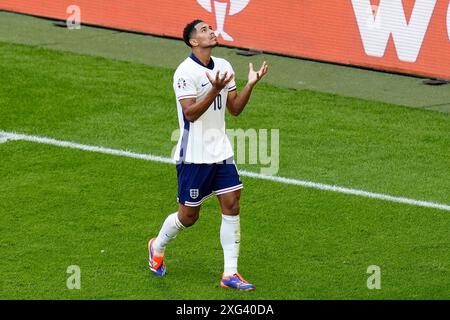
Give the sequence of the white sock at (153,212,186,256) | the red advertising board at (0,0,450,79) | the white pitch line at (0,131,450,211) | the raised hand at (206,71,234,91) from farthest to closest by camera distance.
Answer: the red advertising board at (0,0,450,79) < the white pitch line at (0,131,450,211) < the white sock at (153,212,186,256) < the raised hand at (206,71,234,91)

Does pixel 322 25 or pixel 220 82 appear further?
pixel 322 25

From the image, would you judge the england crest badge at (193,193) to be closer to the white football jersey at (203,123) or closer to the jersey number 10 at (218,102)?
the white football jersey at (203,123)

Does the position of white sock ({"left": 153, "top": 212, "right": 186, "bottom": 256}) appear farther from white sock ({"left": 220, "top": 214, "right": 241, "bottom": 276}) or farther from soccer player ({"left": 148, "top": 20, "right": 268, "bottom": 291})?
white sock ({"left": 220, "top": 214, "right": 241, "bottom": 276})

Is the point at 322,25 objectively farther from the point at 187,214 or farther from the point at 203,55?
the point at 187,214

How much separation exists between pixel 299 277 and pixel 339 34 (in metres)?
7.46

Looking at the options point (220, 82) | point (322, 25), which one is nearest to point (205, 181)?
point (220, 82)

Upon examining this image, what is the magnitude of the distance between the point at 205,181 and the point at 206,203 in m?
2.28

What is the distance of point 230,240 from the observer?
1061 centimetres

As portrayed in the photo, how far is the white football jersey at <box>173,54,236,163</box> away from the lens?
10.4 meters

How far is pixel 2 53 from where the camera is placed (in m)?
18.3

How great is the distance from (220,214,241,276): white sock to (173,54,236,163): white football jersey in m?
0.53

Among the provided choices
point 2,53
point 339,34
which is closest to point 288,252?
point 339,34

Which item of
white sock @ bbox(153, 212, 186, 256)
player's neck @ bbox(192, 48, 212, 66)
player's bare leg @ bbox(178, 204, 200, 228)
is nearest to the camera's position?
player's neck @ bbox(192, 48, 212, 66)

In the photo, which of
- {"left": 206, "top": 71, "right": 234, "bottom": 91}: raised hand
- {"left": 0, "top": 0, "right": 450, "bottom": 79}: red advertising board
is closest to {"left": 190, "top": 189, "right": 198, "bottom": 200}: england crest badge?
{"left": 206, "top": 71, "right": 234, "bottom": 91}: raised hand
